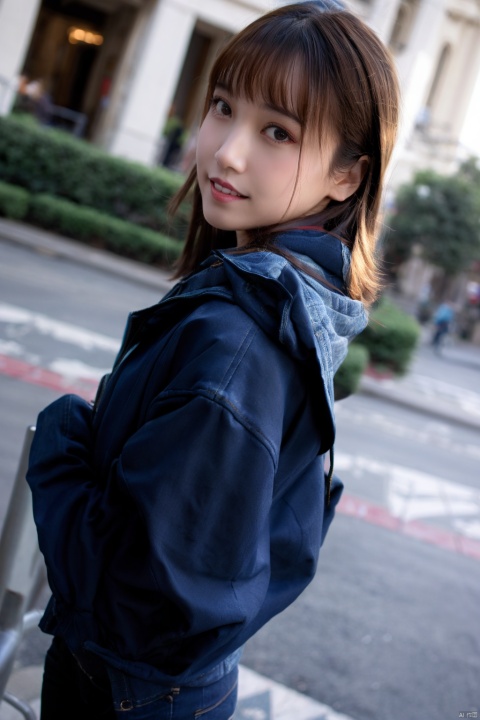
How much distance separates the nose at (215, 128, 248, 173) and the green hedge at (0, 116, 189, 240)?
13321 mm

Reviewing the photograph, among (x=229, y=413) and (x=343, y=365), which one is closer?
(x=229, y=413)

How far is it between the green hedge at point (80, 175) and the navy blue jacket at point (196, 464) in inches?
527

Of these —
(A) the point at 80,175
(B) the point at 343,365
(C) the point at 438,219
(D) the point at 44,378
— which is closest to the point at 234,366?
(D) the point at 44,378

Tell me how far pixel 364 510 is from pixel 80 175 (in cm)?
1121

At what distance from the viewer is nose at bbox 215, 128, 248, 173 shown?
139 centimetres

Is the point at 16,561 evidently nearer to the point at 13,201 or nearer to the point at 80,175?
the point at 13,201

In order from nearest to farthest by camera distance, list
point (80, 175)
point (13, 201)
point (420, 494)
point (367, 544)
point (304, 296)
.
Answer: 1. point (304, 296)
2. point (367, 544)
3. point (420, 494)
4. point (13, 201)
5. point (80, 175)

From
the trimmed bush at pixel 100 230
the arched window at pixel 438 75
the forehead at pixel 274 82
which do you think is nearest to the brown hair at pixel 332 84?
the forehead at pixel 274 82

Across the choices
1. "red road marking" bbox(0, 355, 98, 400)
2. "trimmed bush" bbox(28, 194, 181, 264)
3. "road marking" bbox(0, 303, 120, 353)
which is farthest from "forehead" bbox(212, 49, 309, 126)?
"trimmed bush" bbox(28, 194, 181, 264)

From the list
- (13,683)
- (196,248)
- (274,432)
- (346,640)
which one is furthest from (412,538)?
(274,432)

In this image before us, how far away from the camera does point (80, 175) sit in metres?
15.8

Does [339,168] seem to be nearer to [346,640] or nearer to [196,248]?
[196,248]

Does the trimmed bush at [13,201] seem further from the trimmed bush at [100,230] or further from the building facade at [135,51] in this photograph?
the building facade at [135,51]

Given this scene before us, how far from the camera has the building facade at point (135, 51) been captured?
19.8 metres
